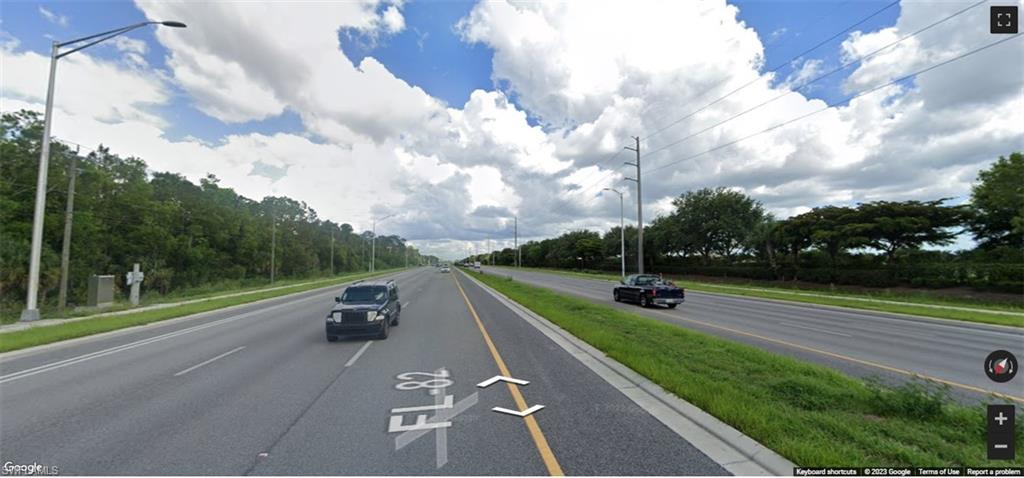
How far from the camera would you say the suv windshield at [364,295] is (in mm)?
11930

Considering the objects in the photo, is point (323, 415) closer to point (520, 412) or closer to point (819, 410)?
point (520, 412)

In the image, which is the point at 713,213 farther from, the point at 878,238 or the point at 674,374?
the point at 674,374

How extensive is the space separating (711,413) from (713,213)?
53.7m

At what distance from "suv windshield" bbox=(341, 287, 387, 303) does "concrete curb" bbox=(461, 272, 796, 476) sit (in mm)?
6672

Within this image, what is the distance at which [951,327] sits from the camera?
1545cm

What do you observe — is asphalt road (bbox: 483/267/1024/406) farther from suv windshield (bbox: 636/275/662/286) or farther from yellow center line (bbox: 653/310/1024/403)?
suv windshield (bbox: 636/275/662/286)

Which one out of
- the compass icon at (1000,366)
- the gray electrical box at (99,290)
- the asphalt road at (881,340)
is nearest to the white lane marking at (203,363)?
the compass icon at (1000,366)

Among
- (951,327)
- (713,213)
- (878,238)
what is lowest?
(951,327)

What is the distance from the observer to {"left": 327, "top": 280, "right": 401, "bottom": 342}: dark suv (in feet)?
34.6

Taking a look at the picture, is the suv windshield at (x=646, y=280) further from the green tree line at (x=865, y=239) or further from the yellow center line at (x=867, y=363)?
the green tree line at (x=865, y=239)

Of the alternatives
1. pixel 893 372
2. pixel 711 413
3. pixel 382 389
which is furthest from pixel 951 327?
pixel 382 389

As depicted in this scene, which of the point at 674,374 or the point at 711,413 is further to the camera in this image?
the point at 674,374

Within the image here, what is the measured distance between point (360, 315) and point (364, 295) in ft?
5.33

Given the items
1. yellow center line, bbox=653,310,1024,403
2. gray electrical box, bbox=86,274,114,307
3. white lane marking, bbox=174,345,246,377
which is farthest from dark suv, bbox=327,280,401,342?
→ gray electrical box, bbox=86,274,114,307
